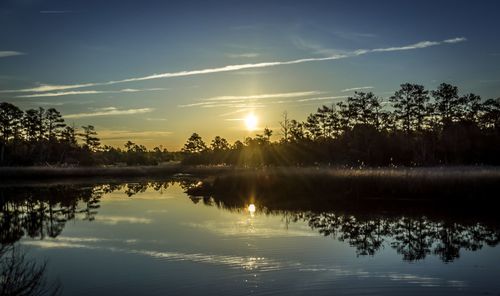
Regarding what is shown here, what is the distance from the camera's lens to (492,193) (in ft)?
84.8

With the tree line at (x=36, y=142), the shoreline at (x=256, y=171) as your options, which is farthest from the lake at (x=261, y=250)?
the tree line at (x=36, y=142)

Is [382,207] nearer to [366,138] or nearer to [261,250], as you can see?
[261,250]

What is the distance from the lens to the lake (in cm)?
1209

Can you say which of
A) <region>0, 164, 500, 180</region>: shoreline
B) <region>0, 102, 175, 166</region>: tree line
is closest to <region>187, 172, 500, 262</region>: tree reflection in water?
<region>0, 164, 500, 180</region>: shoreline

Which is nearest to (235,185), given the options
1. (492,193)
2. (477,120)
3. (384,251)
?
(492,193)

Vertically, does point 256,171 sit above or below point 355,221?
above

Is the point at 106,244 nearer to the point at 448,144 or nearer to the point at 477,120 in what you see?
the point at 448,144

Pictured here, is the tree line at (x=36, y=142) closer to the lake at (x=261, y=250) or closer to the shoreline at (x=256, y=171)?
the shoreline at (x=256, y=171)

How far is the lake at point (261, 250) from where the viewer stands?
12094 millimetres

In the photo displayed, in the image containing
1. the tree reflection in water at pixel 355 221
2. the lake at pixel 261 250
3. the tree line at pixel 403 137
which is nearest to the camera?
the lake at pixel 261 250

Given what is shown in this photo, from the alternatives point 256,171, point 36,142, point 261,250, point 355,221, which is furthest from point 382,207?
point 36,142

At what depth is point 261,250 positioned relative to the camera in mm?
16328

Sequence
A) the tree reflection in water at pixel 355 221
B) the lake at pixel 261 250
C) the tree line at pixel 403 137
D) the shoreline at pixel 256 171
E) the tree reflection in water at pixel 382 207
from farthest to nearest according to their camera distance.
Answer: the tree line at pixel 403 137 < the shoreline at pixel 256 171 < the tree reflection in water at pixel 382 207 < the tree reflection in water at pixel 355 221 < the lake at pixel 261 250

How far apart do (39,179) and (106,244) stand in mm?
54418
